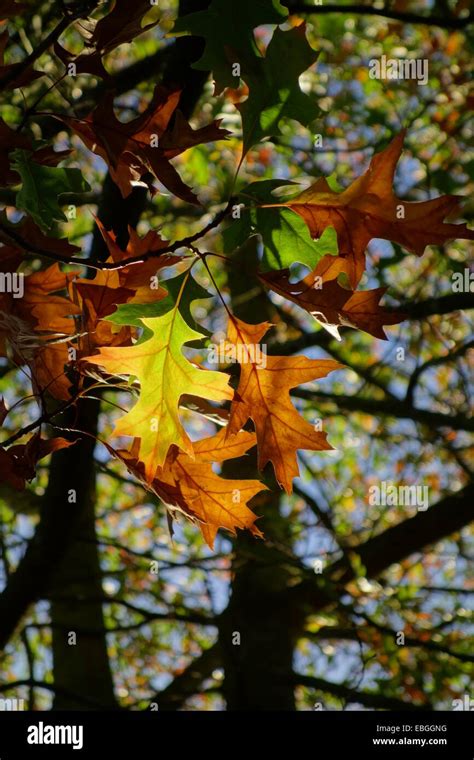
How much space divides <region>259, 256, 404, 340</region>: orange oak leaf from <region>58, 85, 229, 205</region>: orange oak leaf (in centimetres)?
22

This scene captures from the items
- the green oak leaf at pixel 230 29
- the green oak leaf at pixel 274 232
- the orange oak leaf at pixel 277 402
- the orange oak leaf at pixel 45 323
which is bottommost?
the orange oak leaf at pixel 277 402

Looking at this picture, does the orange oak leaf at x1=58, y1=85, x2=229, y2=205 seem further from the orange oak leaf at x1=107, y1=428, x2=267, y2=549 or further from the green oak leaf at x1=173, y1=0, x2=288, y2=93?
the orange oak leaf at x1=107, y1=428, x2=267, y2=549

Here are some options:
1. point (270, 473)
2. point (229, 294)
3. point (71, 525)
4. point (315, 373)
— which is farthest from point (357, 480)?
point (315, 373)

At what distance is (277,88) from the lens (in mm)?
1242

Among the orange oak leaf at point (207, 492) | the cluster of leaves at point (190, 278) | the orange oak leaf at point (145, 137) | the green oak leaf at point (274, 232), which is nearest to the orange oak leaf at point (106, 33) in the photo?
the cluster of leaves at point (190, 278)

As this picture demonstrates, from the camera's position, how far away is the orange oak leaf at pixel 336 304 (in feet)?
3.49

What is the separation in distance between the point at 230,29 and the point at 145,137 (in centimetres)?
23

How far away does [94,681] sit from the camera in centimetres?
354

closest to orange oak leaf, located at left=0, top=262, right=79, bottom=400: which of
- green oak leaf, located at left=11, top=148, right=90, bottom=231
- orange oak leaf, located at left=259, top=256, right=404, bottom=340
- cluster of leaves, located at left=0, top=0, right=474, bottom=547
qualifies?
cluster of leaves, located at left=0, top=0, right=474, bottom=547

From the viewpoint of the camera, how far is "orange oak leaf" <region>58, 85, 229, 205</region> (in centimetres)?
117

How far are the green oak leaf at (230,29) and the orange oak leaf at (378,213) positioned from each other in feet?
1.00

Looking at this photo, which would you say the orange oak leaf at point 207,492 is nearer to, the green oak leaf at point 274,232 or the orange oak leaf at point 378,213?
the green oak leaf at point 274,232

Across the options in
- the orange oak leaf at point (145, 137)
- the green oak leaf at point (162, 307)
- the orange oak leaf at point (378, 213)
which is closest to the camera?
the orange oak leaf at point (378, 213)

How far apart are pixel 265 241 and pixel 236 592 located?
2.39m
